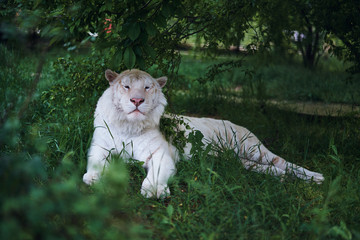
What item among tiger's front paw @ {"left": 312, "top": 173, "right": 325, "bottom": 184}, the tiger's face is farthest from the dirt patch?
→ the tiger's face

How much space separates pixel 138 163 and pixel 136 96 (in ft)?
1.87

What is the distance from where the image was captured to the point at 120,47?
8.84ft

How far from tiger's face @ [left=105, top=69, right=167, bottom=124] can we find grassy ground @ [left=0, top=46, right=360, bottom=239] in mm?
453

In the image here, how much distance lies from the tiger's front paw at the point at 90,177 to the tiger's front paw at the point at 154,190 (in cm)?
36

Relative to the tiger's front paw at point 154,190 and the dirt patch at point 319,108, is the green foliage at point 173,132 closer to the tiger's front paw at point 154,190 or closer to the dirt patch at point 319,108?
the tiger's front paw at point 154,190

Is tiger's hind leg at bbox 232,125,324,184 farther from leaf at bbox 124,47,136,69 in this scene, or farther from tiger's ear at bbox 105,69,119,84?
leaf at bbox 124,47,136,69

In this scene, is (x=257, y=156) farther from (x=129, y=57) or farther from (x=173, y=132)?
(x=129, y=57)

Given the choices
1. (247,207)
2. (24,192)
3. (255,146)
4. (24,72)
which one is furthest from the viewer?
(24,72)

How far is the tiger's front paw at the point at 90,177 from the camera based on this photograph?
2736mm

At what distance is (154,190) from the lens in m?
2.66

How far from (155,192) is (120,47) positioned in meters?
1.12

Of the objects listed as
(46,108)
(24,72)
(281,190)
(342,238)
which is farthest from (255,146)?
(24,72)

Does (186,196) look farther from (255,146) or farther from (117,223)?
(255,146)

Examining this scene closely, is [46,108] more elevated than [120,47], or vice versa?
[120,47]
